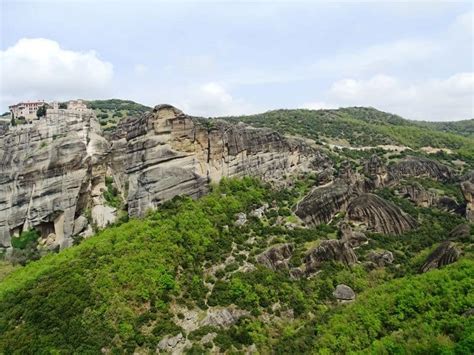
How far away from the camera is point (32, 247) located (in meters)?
57.4

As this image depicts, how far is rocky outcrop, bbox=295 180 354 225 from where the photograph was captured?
55.1 meters

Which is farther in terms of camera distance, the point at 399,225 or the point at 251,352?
the point at 399,225

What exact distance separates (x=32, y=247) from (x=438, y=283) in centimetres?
4589

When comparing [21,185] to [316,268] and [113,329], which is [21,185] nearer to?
[113,329]

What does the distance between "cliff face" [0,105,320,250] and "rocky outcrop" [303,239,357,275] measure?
1452cm

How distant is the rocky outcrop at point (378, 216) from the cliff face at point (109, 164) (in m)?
11.9

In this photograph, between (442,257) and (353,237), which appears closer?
(442,257)

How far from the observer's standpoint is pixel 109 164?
201 ft

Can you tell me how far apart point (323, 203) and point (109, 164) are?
91.6ft

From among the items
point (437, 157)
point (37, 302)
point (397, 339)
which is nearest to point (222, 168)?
point (37, 302)

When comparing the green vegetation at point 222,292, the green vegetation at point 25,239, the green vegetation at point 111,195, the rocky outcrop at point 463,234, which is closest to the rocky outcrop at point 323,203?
the green vegetation at point 222,292

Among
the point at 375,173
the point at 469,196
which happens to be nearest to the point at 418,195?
the point at 375,173

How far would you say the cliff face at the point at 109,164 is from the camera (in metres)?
52.9

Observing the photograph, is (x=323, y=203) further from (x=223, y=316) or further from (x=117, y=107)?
(x=117, y=107)
